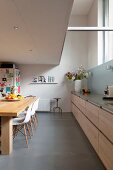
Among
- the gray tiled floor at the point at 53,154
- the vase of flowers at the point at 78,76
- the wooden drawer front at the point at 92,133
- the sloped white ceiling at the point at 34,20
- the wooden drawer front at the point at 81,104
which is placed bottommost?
the gray tiled floor at the point at 53,154

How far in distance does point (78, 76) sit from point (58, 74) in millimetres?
990

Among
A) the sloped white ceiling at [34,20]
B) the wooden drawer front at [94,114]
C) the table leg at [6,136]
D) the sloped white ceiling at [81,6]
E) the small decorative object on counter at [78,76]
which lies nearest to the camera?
the sloped white ceiling at [34,20]

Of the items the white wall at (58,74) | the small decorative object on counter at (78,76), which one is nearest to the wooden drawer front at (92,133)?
the small decorative object on counter at (78,76)

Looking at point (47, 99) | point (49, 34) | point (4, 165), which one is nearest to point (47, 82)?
point (47, 99)

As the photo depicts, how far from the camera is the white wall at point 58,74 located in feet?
27.5

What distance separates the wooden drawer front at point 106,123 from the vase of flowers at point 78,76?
15.4ft

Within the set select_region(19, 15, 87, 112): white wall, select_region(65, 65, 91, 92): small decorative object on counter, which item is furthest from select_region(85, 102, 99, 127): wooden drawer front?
select_region(19, 15, 87, 112): white wall

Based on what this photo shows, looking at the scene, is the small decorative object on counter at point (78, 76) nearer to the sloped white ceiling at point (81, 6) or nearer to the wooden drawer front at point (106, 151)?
the sloped white ceiling at point (81, 6)

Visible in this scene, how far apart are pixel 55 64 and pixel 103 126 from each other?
5.87 metres

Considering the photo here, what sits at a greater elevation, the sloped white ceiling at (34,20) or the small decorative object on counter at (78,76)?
the sloped white ceiling at (34,20)

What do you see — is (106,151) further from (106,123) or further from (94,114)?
(94,114)

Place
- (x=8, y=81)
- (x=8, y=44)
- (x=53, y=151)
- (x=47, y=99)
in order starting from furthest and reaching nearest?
1. (x=47, y=99)
2. (x=8, y=81)
3. (x=8, y=44)
4. (x=53, y=151)

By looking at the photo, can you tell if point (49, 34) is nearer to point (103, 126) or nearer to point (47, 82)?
point (103, 126)

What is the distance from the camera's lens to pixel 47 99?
831 cm
